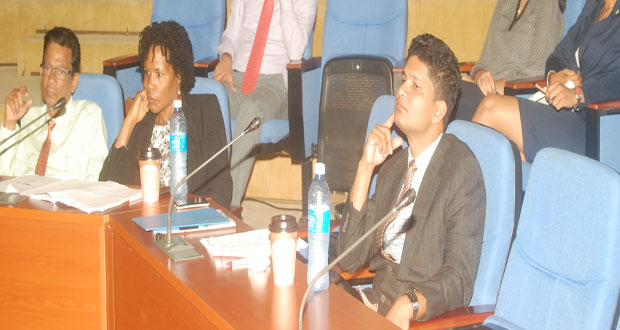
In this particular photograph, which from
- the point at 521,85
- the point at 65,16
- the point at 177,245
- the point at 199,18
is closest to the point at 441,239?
the point at 177,245

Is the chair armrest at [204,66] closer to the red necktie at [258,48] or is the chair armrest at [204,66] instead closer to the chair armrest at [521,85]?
the red necktie at [258,48]

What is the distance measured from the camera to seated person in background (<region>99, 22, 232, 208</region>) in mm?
2643

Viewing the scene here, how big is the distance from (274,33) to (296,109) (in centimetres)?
58

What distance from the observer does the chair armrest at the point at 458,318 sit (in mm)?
1636

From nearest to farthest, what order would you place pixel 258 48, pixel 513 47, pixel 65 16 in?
Answer: pixel 513 47 < pixel 258 48 < pixel 65 16

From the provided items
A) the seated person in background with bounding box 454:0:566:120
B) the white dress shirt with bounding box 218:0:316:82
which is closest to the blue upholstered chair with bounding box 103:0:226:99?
the white dress shirt with bounding box 218:0:316:82

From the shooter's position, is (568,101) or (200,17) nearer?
(568,101)

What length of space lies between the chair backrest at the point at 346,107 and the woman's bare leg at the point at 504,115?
0.58 meters

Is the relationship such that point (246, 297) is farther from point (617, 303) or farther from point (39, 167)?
point (39, 167)

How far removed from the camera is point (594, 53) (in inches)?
116

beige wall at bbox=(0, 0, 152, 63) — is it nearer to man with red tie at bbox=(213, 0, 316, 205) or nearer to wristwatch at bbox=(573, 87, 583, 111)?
man with red tie at bbox=(213, 0, 316, 205)

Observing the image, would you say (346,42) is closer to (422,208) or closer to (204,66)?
(204,66)

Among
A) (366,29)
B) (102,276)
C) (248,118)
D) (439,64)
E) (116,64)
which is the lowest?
(102,276)

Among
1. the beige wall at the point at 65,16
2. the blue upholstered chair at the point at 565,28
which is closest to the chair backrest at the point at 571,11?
the blue upholstered chair at the point at 565,28
